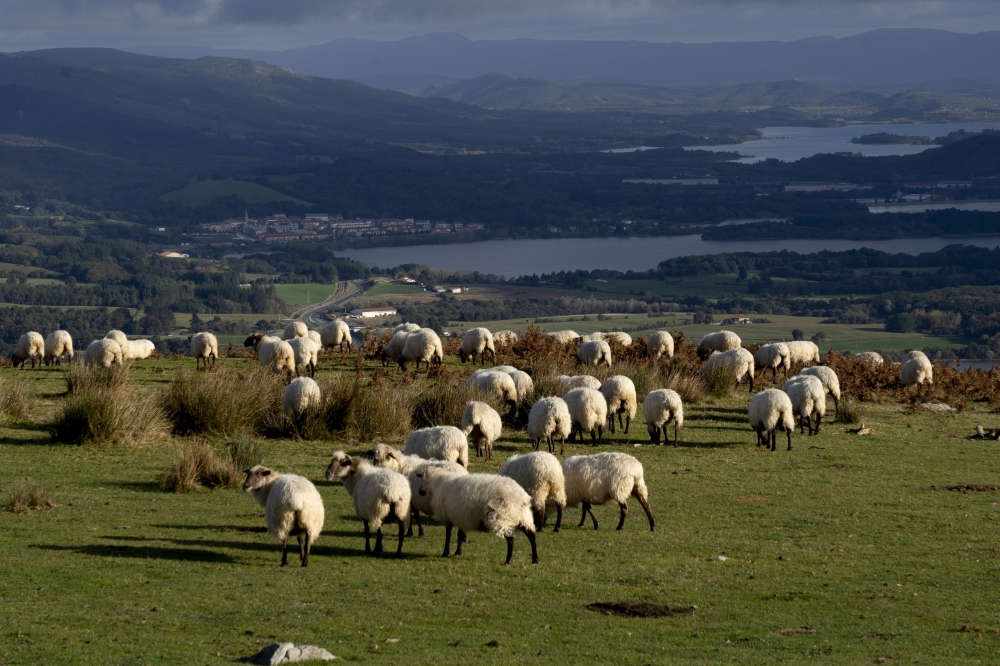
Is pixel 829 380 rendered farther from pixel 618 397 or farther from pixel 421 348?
pixel 421 348

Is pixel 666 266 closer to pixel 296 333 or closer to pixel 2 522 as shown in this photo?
pixel 296 333

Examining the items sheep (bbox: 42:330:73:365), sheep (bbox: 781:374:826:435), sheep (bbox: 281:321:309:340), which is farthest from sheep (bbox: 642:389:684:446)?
→ sheep (bbox: 42:330:73:365)

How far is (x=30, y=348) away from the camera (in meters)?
24.2

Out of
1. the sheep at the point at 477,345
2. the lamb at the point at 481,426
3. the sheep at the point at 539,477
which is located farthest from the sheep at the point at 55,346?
the sheep at the point at 539,477

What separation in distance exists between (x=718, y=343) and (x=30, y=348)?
15428 mm

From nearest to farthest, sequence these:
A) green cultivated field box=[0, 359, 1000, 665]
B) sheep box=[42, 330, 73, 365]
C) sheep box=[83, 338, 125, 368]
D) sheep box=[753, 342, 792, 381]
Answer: green cultivated field box=[0, 359, 1000, 665]
sheep box=[83, 338, 125, 368]
sheep box=[753, 342, 792, 381]
sheep box=[42, 330, 73, 365]

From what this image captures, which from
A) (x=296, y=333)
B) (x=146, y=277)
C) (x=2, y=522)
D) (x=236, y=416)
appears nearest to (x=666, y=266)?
(x=146, y=277)

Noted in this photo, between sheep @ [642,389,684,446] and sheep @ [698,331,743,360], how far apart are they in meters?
8.76

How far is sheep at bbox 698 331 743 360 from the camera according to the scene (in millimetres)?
26172

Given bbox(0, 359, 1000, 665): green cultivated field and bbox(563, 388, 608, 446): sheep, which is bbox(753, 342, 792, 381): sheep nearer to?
bbox(563, 388, 608, 446): sheep

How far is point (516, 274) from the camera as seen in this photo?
107 m

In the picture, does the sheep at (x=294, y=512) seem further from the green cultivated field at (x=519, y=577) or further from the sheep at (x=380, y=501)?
the sheep at (x=380, y=501)

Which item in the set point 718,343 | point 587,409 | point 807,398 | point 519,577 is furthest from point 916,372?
point 519,577

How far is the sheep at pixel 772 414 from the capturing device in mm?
17516
